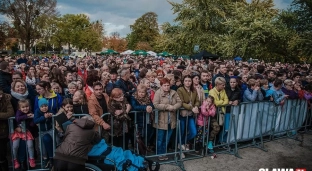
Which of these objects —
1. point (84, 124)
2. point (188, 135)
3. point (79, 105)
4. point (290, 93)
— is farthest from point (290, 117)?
point (84, 124)

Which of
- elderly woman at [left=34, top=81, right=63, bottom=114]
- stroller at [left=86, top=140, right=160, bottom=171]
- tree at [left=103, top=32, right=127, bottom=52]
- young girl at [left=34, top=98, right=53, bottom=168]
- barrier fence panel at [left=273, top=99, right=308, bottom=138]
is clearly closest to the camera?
stroller at [left=86, top=140, right=160, bottom=171]

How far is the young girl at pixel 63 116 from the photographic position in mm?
4386

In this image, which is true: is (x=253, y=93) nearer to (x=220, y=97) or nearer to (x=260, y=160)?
(x=220, y=97)

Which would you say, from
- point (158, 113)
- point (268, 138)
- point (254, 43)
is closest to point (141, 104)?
point (158, 113)

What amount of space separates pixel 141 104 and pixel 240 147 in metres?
2.91

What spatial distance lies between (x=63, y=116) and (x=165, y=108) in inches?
78.8

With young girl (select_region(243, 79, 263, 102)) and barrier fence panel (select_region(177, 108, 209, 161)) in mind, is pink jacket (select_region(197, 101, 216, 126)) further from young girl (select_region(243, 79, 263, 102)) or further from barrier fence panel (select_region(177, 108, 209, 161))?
young girl (select_region(243, 79, 263, 102))

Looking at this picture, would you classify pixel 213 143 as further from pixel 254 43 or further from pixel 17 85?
pixel 254 43

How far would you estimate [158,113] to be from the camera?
529 centimetres

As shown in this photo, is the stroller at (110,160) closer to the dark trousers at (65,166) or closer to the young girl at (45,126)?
the dark trousers at (65,166)

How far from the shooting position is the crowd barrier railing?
209 inches

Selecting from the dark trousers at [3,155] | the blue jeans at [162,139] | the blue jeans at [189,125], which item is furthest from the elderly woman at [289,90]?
the dark trousers at [3,155]

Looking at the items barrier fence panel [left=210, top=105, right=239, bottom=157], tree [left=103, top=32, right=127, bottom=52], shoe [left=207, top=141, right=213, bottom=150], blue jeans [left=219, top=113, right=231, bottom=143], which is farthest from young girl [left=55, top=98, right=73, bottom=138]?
tree [left=103, top=32, right=127, bottom=52]

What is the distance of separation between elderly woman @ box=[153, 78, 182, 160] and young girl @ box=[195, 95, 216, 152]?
1.96ft
